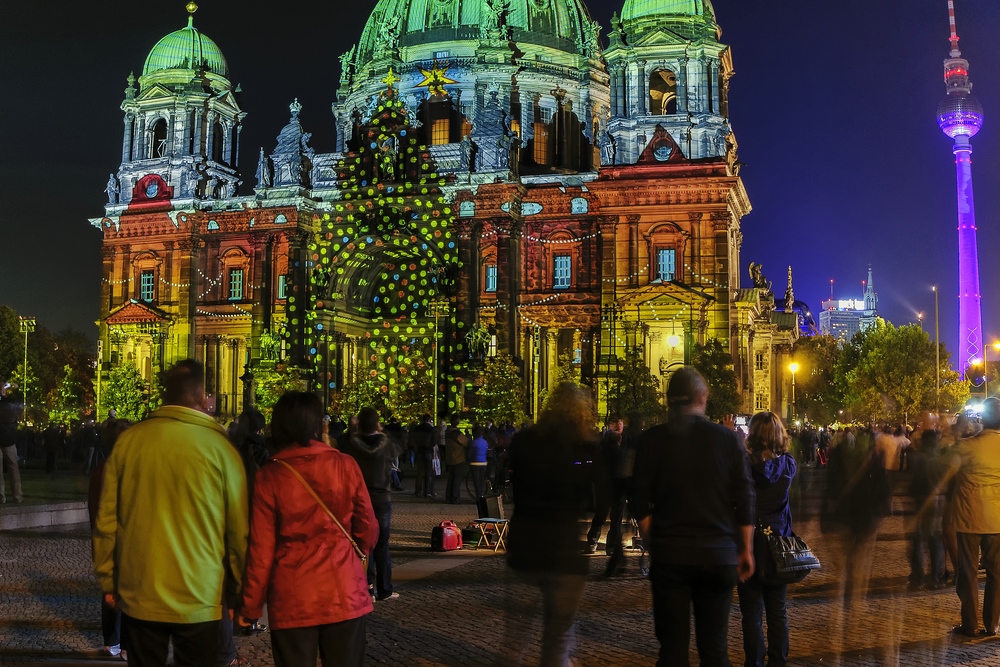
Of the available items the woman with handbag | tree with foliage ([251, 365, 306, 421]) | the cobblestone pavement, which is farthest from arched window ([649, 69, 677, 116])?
the woman with handbag

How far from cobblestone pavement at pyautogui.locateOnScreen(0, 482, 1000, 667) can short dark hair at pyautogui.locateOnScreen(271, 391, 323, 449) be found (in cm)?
218

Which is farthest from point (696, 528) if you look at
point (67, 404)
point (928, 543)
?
point (67, 404)

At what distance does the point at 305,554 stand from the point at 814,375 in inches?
4617

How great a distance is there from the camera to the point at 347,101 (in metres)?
76.4

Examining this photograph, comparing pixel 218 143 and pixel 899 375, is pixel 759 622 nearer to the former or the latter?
pixel 218 143

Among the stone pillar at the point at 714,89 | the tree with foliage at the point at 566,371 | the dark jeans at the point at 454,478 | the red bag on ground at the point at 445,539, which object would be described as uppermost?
the stone pillar at the point at 714,89

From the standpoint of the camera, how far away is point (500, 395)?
172 feet

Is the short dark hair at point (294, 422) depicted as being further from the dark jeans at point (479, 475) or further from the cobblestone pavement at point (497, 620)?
the dark jeans at point (479, 475)

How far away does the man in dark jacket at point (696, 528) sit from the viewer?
6414mm

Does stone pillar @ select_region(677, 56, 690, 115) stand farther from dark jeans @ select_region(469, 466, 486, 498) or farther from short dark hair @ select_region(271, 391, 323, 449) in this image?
short dark hair @ select_region(271, 391, 323, 449)

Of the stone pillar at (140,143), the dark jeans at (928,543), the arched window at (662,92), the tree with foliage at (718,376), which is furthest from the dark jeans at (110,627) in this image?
the stone pillar at (140,143)

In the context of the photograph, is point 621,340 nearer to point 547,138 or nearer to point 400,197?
Answer: point 400,197

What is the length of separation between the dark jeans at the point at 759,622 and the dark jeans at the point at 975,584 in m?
2.68

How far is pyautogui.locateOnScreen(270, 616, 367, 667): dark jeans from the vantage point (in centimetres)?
558
